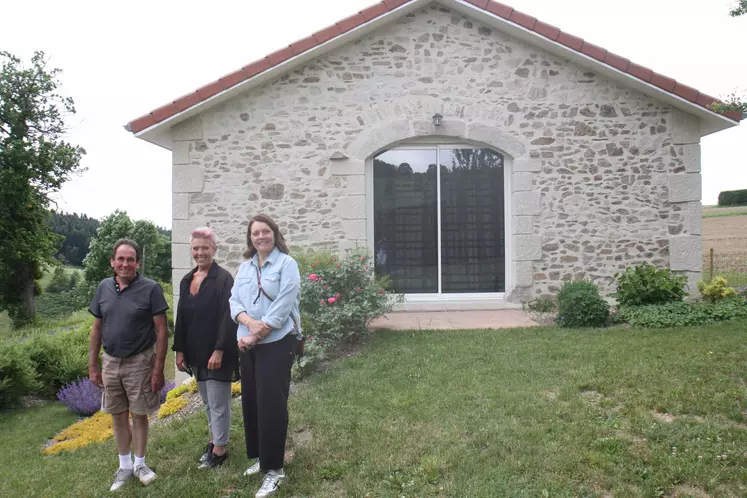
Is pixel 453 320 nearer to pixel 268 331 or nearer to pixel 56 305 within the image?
pixel 268 331

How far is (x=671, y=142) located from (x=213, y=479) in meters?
8.16

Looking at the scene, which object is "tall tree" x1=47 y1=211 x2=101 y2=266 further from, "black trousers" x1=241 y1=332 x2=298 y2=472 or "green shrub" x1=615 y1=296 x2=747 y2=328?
"black trousers" x1=241 y1=332 x2=298 y2=472

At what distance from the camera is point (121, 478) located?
3490mm

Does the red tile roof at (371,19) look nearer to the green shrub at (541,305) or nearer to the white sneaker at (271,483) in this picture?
the green shrub at (541,305)

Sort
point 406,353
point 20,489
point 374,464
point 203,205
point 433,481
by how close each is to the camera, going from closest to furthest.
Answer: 1. point 433,481
2. point 374,464
3. point 20,489
4. point 406,353
5. point 203,205

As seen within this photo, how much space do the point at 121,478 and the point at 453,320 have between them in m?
5.06

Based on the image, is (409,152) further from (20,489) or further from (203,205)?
(20,489)

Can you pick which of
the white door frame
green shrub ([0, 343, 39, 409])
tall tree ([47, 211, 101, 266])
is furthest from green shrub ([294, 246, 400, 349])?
tall tree ([47, 211, 101, 266])

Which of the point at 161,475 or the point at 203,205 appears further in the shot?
the point at 203,205

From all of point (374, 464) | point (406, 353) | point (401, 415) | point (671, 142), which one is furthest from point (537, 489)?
point (671, 142)

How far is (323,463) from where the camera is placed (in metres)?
3.46

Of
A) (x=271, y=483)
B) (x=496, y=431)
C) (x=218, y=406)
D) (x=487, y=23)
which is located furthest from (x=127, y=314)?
(x=487, y=23)

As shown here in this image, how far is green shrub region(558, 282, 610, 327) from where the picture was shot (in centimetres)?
690

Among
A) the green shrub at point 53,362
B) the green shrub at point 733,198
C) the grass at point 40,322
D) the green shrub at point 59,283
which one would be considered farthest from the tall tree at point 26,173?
the green shrub at point 733,198
